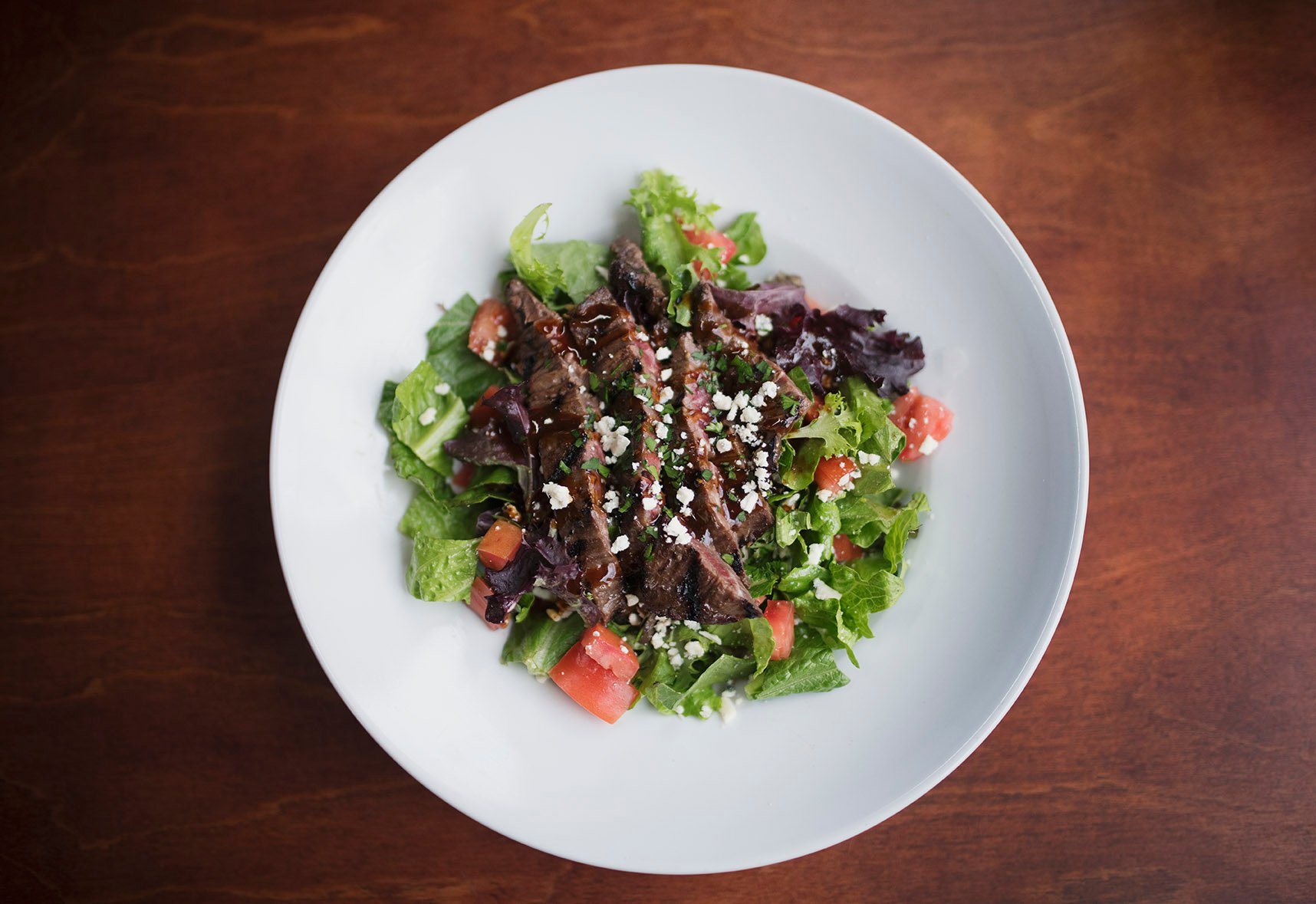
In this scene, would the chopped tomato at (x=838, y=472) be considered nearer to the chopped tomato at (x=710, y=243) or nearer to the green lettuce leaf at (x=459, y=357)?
the chopped tomato at (x=710, y=243)

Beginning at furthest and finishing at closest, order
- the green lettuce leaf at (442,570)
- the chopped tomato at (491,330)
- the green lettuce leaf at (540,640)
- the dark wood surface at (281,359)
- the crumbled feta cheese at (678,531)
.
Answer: the dark wood surface at (281,359) < the chopped tomato at (491,330) < the green lettuce leaf at (540,640) < the green lettuce leaf at (442,570) < the crumbled feta cheese at (678,531)

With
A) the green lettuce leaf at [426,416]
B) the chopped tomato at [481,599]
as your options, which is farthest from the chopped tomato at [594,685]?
the green lettuce leaf at [426,416]

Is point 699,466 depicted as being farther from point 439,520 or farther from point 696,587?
point 439,520

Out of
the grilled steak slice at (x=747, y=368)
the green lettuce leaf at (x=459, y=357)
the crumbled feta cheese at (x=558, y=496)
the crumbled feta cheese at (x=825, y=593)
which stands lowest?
the crumbled feta cheese at (x=825, y=593)

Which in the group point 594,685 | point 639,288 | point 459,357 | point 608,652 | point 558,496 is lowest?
point 594,685

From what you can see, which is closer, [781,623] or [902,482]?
[781,623]

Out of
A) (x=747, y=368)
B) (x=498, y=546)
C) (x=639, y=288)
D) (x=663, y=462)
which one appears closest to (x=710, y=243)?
(x=639, y=288)
